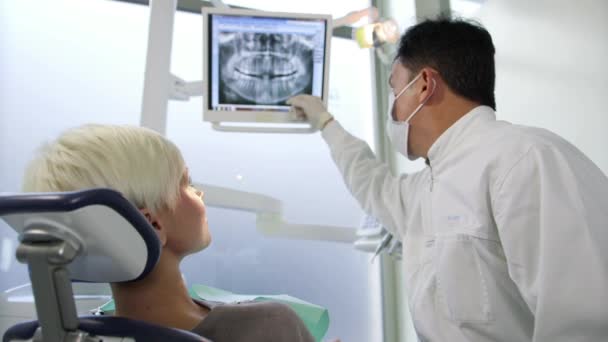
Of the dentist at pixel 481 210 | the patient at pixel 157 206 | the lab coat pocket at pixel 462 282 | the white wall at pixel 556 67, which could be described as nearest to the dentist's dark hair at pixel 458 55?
the dentist at pixel 481 210

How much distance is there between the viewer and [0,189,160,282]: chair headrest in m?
0.62

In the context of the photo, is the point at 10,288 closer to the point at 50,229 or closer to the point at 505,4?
the point at 50,229

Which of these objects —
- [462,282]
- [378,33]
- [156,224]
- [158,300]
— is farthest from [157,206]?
[378,33]

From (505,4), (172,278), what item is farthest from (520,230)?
(505,4)

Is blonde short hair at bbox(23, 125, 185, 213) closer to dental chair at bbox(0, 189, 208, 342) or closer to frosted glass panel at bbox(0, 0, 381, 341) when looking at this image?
dental chair at bbox(0, 189, 208, 342)

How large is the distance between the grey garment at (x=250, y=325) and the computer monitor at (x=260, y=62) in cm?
83

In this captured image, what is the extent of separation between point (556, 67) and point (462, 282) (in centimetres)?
82

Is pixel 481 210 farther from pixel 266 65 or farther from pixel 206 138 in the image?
pixel 206 138

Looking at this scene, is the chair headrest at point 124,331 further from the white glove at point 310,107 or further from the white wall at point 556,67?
the white wall at point 556,67

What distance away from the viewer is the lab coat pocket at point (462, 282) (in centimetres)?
117

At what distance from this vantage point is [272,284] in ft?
7.15

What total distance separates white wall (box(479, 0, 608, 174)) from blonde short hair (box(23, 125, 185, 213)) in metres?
1.19

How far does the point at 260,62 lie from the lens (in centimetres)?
167

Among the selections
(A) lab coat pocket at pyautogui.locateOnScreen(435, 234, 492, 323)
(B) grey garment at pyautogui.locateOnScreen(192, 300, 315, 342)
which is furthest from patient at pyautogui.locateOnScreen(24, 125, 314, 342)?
(A) lab coat pocket at pyautogui.locateOnScreen(435, 234, 492, 323)
